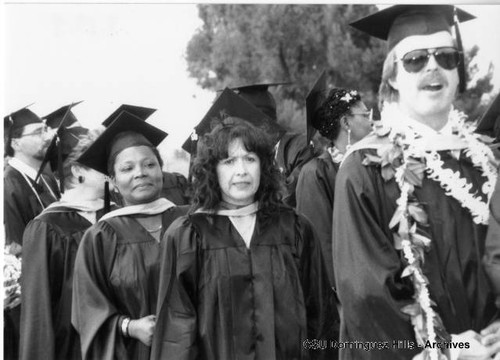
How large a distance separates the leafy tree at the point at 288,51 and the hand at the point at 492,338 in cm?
142

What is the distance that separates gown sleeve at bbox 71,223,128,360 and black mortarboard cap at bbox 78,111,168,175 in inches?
17.9

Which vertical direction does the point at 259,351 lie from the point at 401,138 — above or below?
below

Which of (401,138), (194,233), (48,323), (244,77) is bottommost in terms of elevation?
(48,323)

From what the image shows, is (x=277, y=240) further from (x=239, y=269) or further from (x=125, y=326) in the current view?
(x=125, y=326)

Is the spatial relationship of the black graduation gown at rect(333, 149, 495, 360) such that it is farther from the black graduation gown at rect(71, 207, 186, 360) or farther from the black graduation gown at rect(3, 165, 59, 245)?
the black graduation gown at rect(3, 165, 59, 245)

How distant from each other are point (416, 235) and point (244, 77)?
2.35 m

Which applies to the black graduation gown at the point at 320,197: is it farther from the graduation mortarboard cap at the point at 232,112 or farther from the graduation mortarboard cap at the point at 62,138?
the graduation mortarboard cap at the point at 62,138

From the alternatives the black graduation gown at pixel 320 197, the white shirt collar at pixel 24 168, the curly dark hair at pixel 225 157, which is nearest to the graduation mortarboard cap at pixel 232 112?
the curly dark hair at pixel 225 157

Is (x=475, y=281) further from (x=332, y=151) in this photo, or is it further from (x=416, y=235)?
(x=332, y=151)

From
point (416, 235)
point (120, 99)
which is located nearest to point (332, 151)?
point (120, 99)

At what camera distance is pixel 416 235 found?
2.87 meters

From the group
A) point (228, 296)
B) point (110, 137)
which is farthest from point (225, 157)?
point (110, 137)

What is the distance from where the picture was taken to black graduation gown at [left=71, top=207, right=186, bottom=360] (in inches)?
140

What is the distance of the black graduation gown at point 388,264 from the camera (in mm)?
2801
